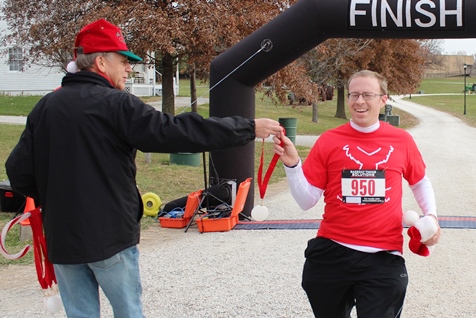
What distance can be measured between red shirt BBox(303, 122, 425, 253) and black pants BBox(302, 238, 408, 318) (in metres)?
0.07

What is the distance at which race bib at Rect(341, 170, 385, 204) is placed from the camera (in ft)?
10.8

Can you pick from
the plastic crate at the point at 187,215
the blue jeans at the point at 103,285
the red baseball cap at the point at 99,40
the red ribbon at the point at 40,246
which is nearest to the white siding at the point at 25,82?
the plastic crate at the point at 187,215

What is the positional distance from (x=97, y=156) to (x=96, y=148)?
1.5 inches

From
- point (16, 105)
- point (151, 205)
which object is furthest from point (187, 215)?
point (16, 105)

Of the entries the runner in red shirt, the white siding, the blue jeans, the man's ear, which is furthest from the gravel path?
the white siding

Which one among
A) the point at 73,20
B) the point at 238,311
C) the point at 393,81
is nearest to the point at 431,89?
the point at 393,81

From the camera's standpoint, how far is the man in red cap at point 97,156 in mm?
2832

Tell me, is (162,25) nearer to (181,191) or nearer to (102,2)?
(102,2)

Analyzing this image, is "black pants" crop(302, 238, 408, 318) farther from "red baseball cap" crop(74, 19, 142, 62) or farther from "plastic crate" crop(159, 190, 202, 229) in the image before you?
"plastic crate" crop(159, 190, 202, 229)

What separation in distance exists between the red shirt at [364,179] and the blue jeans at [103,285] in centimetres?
110

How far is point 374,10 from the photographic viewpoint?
7.05 meters

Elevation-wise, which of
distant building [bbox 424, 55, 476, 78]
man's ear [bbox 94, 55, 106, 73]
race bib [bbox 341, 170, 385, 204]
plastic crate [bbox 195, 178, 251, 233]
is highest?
distant building [bbox 424, 55, 476, 78]

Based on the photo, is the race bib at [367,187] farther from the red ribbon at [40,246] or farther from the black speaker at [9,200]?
the black speaker at [9,200]

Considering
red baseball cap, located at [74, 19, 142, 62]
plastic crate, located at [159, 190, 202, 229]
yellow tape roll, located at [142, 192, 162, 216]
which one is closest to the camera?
red baseball cap, located at [74, 19, 142, 62]
